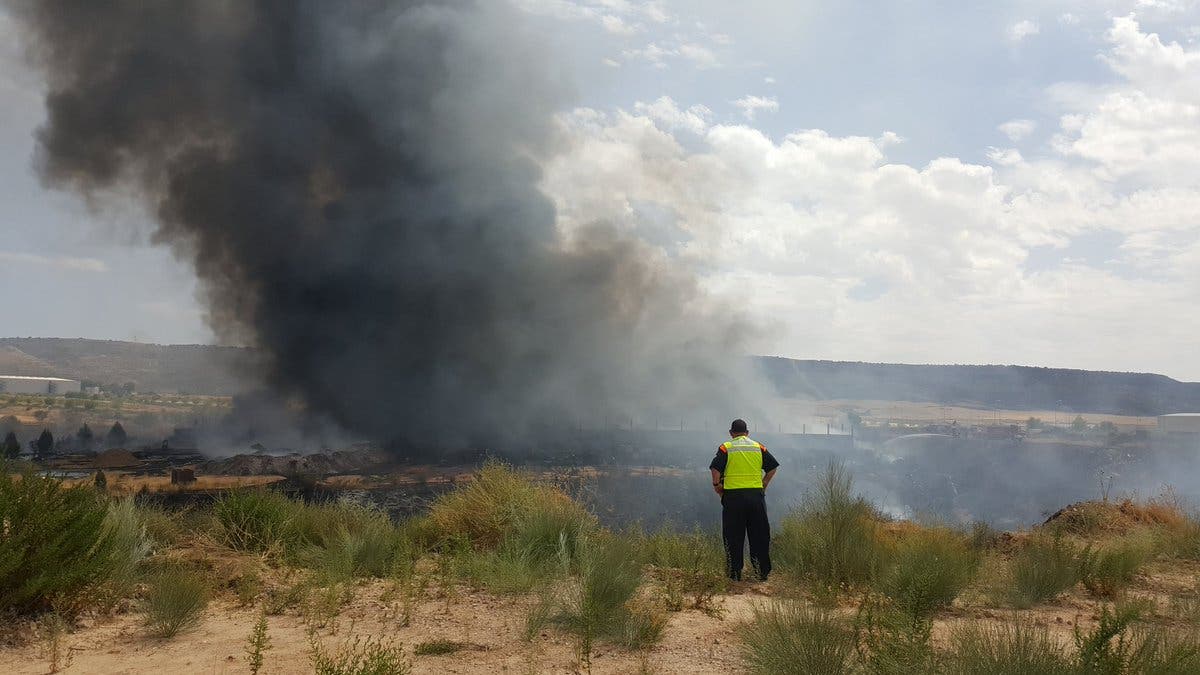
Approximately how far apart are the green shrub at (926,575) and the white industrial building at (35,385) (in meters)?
125

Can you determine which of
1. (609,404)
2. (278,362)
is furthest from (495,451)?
(609,404)

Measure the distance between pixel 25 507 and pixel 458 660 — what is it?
→ 4161 millimetres

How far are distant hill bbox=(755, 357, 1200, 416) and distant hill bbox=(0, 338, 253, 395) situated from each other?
9161cm

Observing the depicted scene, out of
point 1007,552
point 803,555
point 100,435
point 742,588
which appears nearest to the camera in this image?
point 742,588

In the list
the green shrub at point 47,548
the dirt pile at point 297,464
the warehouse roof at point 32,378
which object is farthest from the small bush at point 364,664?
the warehouse roof at point 32,378

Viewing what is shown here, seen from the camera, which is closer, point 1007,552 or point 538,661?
point 538,661

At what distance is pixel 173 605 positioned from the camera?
734 centimetres

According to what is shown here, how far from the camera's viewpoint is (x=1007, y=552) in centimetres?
1409

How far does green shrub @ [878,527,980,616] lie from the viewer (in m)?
7.54

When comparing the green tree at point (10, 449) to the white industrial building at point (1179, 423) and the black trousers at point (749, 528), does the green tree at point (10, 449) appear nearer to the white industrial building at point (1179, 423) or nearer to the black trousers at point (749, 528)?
the black trousers at point (749, 528)

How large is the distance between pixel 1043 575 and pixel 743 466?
3.35m

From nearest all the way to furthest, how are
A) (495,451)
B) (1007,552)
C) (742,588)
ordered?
(742,588) < (1007,552) < (495,451)

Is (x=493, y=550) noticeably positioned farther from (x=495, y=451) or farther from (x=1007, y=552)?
(x=495, y=451)

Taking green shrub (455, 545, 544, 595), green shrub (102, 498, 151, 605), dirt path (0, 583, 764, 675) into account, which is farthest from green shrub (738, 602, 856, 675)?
green shrub (102, 498, 151, 605)
